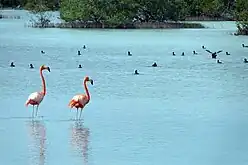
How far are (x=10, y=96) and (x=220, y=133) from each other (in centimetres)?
404

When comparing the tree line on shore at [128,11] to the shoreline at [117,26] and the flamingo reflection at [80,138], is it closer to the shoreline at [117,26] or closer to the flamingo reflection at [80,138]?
the shoreline at [117,26]

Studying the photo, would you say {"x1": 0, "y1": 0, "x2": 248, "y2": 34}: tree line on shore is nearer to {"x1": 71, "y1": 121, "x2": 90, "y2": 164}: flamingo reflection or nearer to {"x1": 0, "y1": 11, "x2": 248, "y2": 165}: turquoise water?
{"x1": 0, "y1": 11, "x2": 248, "y2": 165}: turquoise water

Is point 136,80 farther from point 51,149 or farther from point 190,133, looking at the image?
point 51,149

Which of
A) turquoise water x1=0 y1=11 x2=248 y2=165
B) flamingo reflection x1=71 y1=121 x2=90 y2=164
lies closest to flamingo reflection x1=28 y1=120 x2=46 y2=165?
turquoise water x1=0 y1=11 x2=248 y2=165

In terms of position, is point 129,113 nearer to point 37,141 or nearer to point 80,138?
point 80,138

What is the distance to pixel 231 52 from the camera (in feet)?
80.8

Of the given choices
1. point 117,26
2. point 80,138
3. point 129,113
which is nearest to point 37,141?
point 80,138

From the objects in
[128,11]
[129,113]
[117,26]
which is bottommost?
[117,26]

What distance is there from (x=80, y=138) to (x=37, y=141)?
0.48 m

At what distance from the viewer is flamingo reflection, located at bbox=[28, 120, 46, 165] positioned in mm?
7367

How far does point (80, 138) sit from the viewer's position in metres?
8.51

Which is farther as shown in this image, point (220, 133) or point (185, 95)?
point (185, 95)

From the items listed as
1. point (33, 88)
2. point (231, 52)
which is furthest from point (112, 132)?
point (231, 52)

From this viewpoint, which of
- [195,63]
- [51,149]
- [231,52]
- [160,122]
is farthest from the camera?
[231,52]
